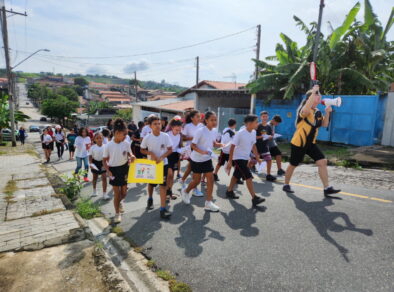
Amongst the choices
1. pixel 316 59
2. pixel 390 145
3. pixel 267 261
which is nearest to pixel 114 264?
pixel 267 261

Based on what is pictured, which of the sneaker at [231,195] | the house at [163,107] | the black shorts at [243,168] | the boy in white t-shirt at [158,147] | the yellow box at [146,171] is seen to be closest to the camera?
the yellow box at [146,171]

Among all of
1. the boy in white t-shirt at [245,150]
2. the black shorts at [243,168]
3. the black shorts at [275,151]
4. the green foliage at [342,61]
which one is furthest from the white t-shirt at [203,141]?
the green foliage at [342,61]

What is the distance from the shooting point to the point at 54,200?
19.7ft

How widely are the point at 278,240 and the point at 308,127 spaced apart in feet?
7.94

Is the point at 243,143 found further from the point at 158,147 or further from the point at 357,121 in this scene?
the point at 357,121

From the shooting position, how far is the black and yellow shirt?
5121mm

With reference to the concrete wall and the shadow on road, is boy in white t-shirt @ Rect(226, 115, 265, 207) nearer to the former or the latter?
the shadow on road

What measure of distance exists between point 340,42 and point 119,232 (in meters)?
12.7

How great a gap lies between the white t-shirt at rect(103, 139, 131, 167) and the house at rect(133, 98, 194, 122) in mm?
19253

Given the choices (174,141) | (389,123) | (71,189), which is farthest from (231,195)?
(389,123)

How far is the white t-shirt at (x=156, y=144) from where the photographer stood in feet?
15.4

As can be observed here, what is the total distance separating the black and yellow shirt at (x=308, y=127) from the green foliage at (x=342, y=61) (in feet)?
25.7

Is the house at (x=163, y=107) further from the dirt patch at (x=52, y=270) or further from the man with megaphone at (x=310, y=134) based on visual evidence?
the dirt patch at (x=52, y=270)

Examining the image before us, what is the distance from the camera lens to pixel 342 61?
43.1 ft
